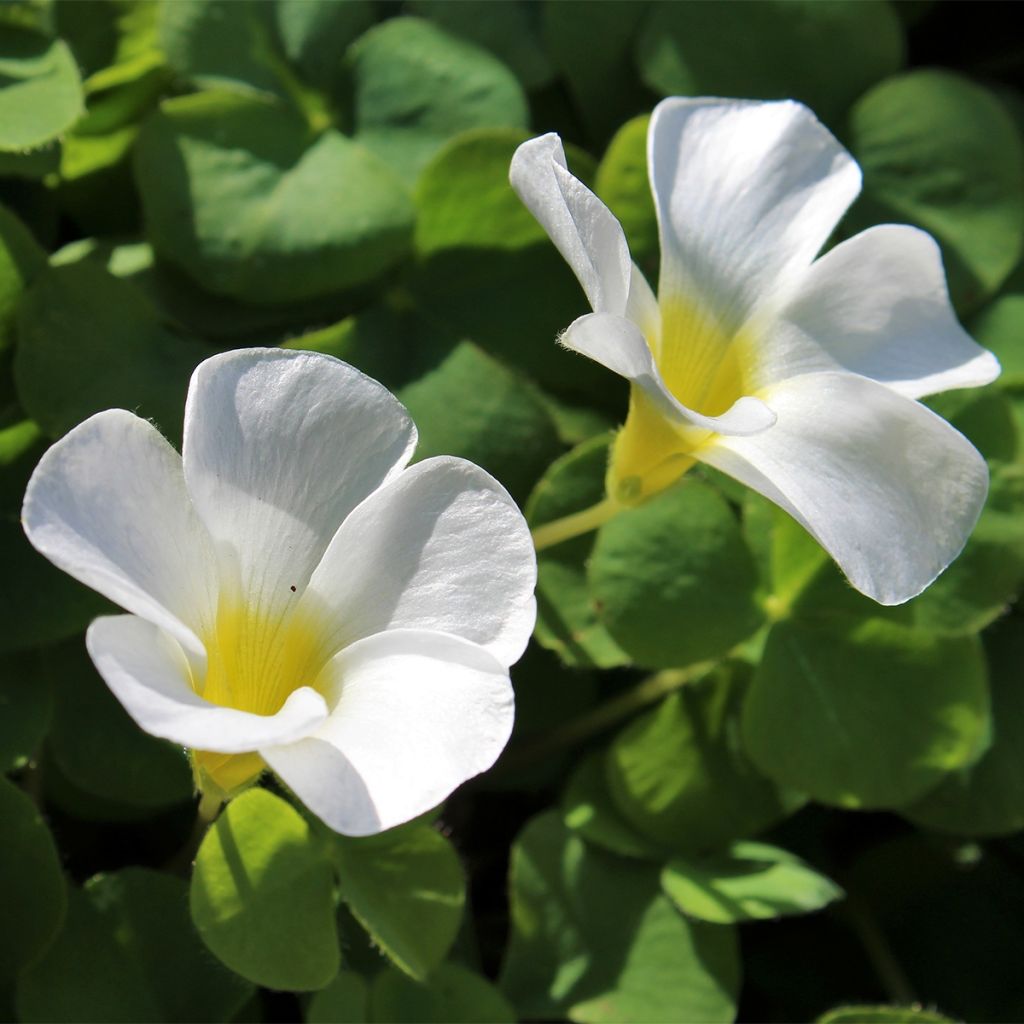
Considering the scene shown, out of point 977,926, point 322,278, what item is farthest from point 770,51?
point 977,926

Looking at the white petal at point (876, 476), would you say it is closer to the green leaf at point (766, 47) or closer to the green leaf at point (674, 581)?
the green leaf at point (674, 581)

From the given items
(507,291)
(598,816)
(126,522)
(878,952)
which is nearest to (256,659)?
(126,522)

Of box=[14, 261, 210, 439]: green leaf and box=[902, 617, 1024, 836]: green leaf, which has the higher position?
box=[14, 261, 210, 439]: green leaf

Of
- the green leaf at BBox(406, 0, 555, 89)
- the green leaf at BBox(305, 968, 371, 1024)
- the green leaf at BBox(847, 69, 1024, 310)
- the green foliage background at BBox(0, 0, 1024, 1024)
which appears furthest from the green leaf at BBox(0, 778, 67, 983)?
the green leaf at BBox(847, 69, 1024, 310)

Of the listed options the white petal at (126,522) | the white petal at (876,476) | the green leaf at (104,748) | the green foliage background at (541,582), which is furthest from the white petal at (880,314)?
the green leaf at (104,748)

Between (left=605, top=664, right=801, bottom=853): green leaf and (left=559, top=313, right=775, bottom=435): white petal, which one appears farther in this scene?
(left=605, top=664, right=801, bottom=853): green leaf

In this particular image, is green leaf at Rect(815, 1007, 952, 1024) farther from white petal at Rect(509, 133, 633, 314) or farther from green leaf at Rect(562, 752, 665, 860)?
white petal at Rect(509, 133, 633, 314)

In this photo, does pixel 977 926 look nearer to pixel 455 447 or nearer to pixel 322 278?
pixel 455 447
